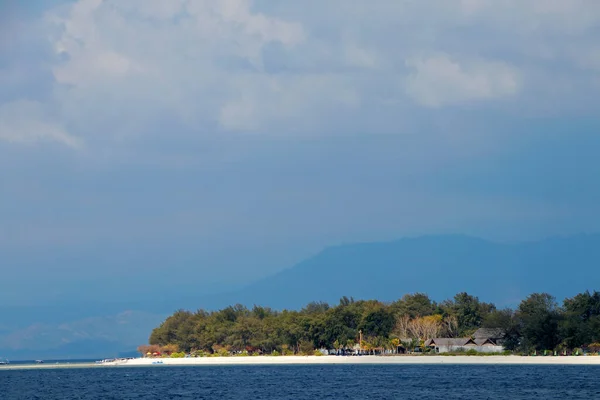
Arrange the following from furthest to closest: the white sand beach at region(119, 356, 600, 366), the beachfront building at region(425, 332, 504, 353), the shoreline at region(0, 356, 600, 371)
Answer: the beachfront building at region(425, 332, 504, 353) < the shoreline at region(0, 356, 600, 371) < the white sand beach at region(119, 356, 600, 366)

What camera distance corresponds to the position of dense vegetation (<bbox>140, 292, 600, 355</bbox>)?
13988 centimetres

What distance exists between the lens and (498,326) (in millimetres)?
159250

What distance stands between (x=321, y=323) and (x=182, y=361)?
2946 cm

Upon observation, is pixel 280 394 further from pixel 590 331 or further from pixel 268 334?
pixel 268 334

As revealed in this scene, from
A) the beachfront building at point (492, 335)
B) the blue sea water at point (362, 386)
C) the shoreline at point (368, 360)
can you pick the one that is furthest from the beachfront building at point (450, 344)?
the blue sea water at point (362, 386)

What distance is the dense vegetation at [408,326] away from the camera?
13988cm

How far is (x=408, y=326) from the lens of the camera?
17088 cm

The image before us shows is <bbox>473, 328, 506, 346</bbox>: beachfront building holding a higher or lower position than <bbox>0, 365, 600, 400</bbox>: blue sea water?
higher

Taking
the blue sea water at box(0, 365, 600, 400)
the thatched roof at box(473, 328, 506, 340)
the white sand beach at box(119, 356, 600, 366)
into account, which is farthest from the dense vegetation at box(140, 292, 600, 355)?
the blue sea water at box(0, 365, 600, 400)

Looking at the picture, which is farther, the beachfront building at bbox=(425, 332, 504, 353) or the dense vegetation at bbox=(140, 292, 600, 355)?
the beachfront building at bbox=(425, 332, 504, 353)

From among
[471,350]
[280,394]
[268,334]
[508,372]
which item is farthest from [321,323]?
[280,394]

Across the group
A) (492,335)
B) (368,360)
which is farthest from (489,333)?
(368,360)

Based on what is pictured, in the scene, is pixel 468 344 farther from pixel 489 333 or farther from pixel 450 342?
pixel 489 333

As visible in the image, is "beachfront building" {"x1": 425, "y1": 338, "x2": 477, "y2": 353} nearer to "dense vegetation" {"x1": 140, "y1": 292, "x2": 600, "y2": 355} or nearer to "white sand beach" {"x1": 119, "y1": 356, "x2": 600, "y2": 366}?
"dense vegetation" {"x1": 140, "y1": 292, "x2": 600, "y2": 355}
